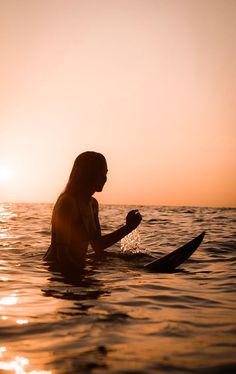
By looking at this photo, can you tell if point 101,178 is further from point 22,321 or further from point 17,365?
point 17,365

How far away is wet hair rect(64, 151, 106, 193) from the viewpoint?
6164 millimetres

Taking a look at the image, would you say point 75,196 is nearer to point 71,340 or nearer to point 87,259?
point 87,259

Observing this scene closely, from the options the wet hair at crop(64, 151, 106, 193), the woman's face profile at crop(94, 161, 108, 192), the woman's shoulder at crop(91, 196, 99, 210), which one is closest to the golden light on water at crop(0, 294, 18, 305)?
the wet hair at crop(64, 151, 106, 193)

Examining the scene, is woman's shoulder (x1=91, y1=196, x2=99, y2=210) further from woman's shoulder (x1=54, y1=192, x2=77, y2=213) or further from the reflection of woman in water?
woman's shoulder (x1=54, y1=192, x2=77, y2=213)

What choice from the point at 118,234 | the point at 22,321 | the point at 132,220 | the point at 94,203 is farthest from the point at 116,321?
the point at 94,203

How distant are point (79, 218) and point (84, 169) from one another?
0.76m

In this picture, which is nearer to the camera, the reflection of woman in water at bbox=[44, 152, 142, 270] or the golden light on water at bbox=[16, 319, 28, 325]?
the golden light on water at bbox=[16, 319, 28, 325]

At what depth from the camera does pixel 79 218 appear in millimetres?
6086

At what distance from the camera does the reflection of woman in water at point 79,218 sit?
5.87 m

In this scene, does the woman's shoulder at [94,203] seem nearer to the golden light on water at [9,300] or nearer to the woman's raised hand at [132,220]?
the woman's raised hand at [132,220]

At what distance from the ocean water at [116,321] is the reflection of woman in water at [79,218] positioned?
339 mm

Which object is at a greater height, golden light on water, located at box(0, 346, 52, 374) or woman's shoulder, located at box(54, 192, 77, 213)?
woman's shoulder, located at box(54, 192, 77, 213)

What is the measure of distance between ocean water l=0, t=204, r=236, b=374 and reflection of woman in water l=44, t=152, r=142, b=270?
339 mm

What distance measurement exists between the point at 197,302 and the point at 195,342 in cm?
149
